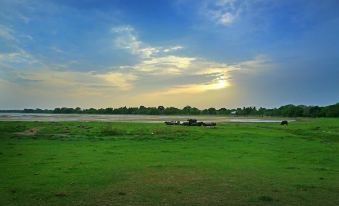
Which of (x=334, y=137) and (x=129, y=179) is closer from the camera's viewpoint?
(x=129, y=179)

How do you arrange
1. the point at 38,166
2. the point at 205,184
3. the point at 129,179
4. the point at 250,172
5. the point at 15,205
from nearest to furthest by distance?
the point at 15,205 → the point at 205,184 → the point at 129,179 → the point at 250,172 → the point at 38,166

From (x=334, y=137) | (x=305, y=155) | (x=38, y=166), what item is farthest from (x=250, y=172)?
(x=334, y=137)

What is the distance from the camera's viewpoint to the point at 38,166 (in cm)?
1692

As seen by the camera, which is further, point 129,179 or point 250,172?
point 250,172

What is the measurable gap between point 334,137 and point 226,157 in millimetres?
23331

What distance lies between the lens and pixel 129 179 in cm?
1373

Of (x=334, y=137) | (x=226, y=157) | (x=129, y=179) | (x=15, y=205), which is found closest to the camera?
(x=15, y=205)

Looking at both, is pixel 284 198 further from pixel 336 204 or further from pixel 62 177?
pixel 62 177

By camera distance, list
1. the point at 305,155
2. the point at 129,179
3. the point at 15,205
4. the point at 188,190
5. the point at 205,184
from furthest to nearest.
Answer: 1. the point at 305,155
2. the point at 129,179
3. the point at 205,184
4. the point at 188,190
5. the point at 15,205

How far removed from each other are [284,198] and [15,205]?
317 inches

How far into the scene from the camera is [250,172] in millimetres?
15648

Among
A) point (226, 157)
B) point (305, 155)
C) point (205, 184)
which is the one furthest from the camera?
point (305, 155)

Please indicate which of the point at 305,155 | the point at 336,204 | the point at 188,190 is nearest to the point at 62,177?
the point at 188,190

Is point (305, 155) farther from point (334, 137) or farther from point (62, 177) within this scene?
point (334, 137)
